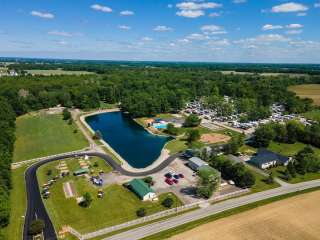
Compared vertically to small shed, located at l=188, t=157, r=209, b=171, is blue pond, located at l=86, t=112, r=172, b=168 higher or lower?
lower

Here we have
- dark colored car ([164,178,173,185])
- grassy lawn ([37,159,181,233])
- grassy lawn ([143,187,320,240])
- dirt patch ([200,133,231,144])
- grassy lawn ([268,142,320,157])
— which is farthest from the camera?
dirt patch ([200,133,231,144])

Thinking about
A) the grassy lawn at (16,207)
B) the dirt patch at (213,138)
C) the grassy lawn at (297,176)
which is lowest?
the grassy lawn at (16,207)

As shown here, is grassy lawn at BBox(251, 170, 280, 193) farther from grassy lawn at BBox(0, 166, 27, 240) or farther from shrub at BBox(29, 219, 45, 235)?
grassy lawn at BBox(0, 166, 27, 240)

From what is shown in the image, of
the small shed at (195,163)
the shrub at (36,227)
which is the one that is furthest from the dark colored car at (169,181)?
the shrub at (36,227)

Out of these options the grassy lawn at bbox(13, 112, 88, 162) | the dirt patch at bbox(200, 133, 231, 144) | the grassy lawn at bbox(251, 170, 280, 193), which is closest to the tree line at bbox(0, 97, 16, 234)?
the grassy lawn at bbox(13, 112, 88, 162)

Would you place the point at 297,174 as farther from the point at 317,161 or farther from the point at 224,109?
the point at 224,109

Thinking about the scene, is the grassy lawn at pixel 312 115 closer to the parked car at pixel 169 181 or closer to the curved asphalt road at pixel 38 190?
the curved asphalt road at pixel 38 190

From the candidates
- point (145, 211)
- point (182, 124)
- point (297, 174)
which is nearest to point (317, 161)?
point (297, 174)

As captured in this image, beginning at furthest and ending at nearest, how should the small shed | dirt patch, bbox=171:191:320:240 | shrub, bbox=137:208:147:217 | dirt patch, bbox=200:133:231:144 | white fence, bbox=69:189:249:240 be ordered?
dirt patch, bbox=200:133:231:144 < the small shed < shrub, bbox=137:208:147:217 < white fence, bbox=69:189:249:240 < dirt patch, bbox=171:191:320:240
